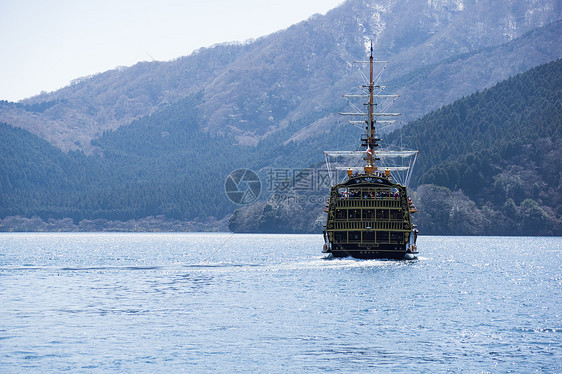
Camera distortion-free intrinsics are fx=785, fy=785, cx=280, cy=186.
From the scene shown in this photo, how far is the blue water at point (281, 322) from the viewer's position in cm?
3878

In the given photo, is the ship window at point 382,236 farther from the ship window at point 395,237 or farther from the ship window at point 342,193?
the ship window at point 342,193

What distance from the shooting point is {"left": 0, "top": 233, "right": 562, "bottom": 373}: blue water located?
3878cm

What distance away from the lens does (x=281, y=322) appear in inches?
1972

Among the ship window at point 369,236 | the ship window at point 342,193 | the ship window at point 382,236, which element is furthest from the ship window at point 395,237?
the ship window at point 342,193

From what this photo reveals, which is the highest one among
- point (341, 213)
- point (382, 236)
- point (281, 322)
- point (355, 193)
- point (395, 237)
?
point (355, 193)

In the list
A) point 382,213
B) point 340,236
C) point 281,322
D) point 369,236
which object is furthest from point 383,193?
point 281,322

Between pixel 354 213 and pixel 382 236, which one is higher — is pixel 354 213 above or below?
above

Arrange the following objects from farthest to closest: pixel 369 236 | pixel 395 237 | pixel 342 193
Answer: pixel 342 193 → pixel 395 237 → pixel 369 236

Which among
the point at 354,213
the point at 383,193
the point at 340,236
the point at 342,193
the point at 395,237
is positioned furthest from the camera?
the point at 342,193

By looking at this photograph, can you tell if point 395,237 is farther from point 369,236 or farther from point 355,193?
point 355,193

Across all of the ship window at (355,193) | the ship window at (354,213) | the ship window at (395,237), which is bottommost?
the ship window at (395,237)

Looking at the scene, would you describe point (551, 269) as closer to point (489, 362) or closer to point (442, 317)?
point (442, 317)

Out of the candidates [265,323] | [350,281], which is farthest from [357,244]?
[265,323]

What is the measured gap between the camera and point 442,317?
173 feet
